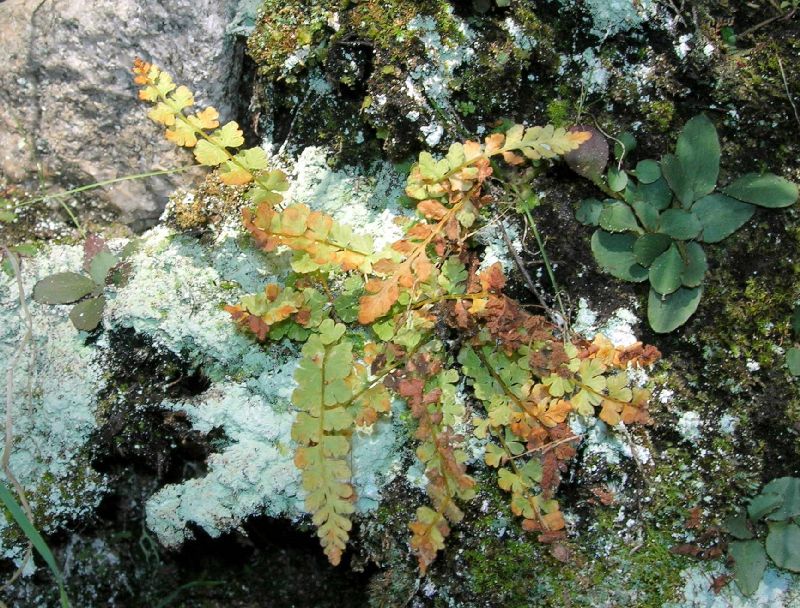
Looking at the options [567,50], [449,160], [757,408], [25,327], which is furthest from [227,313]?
[757,408]

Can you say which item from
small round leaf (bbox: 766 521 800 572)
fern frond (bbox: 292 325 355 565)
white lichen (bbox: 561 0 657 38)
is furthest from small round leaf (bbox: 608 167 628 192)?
small round leaf (bbox: 766 521 800 572)

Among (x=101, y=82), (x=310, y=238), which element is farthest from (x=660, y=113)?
(x=101, y=82)

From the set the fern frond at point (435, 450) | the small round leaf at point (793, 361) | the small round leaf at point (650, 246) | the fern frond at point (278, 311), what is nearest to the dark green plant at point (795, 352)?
the small round leaf at point (793, 361)

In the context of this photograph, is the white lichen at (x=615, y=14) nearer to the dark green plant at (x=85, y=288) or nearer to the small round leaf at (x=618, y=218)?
the small round leaf at (x=618, y=218)

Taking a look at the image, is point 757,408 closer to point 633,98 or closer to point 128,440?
point 633,98

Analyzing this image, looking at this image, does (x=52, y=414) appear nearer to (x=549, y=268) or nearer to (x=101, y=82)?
(x=101, y=82)

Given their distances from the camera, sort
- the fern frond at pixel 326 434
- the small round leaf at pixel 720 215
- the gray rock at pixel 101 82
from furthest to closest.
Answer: the gray rock at pixel 101 82 → the small round leaf at pixel 720 215 → the fern frond at pixel 326 434
